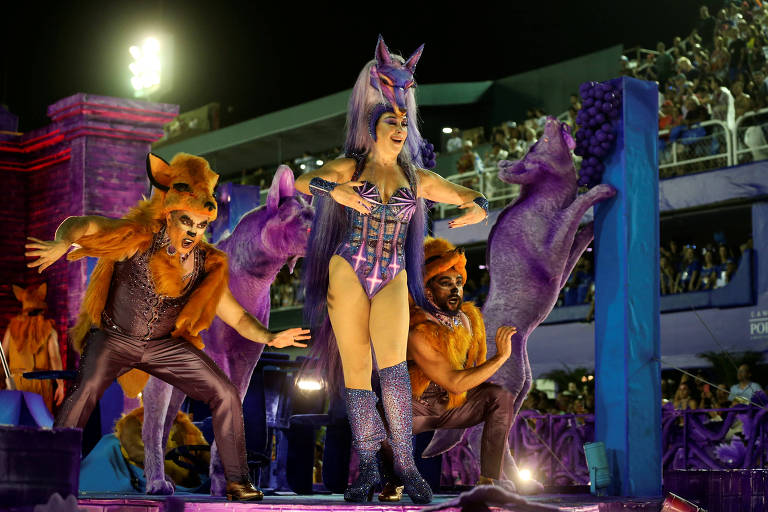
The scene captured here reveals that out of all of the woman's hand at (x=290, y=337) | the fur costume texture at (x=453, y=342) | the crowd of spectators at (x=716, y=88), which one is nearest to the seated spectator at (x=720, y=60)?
the crowd of spectators at (x=716, y=88)

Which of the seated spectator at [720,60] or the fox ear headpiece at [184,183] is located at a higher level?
the seated spectator at [720,60]

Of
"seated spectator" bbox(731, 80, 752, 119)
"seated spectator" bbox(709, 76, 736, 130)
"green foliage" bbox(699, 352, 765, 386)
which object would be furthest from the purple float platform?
"seated spectator" bbox(731, 80, 752, 119)

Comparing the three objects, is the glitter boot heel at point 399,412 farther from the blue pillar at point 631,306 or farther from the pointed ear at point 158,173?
the blue pillar at point 631,306

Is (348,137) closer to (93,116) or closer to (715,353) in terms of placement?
(93,116)

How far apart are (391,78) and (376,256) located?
0.75 metres

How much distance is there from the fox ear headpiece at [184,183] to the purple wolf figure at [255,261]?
1.21 m

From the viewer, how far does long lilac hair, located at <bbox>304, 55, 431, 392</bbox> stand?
4716 millimetres

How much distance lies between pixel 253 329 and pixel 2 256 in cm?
→ 583

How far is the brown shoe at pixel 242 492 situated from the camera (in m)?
4.51

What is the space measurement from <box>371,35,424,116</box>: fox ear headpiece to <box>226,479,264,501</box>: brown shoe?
5.55 ft

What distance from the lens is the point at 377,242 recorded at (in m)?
4.56

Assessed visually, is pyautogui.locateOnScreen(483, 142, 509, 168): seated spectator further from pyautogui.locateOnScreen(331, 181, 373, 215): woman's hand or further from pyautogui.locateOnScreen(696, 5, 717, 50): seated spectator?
pyautogui.locateOnScreen(331, 181, 373, 215): woman's hand

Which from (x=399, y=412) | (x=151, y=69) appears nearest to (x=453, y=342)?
(x=399, y=412)

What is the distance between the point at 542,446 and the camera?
27.3ft
